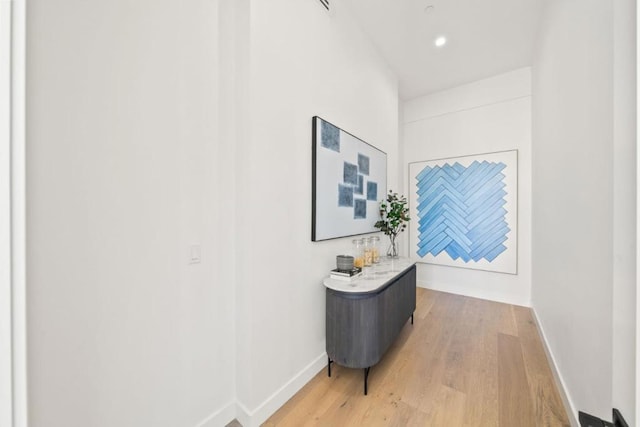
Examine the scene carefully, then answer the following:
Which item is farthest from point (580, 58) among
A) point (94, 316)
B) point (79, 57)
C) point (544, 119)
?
point (94, 316)

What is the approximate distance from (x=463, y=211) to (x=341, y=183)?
2.62 metres

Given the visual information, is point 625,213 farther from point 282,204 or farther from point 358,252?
point 358,252

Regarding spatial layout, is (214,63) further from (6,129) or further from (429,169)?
(429,169)

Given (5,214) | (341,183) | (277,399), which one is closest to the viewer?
(5,214)

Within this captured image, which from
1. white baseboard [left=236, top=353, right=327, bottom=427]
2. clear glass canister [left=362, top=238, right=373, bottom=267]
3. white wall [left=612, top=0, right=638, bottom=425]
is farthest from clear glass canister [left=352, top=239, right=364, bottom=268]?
white wall [left=612, top=0, right=638, bottom=425]

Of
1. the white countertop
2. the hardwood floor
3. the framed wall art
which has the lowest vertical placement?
the hardwood floor

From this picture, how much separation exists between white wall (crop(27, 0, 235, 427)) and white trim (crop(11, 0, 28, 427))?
320 millimetres

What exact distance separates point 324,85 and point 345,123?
0.43 m

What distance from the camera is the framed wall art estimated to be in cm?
209

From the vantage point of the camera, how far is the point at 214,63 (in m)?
1.62

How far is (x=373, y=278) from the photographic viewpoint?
2.20m

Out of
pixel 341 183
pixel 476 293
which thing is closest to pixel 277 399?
pixel 341 183

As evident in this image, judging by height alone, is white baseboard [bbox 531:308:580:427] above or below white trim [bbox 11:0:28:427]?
below

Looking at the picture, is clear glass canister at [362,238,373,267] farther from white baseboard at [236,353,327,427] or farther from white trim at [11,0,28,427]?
white trim at [11,0,28,427]
